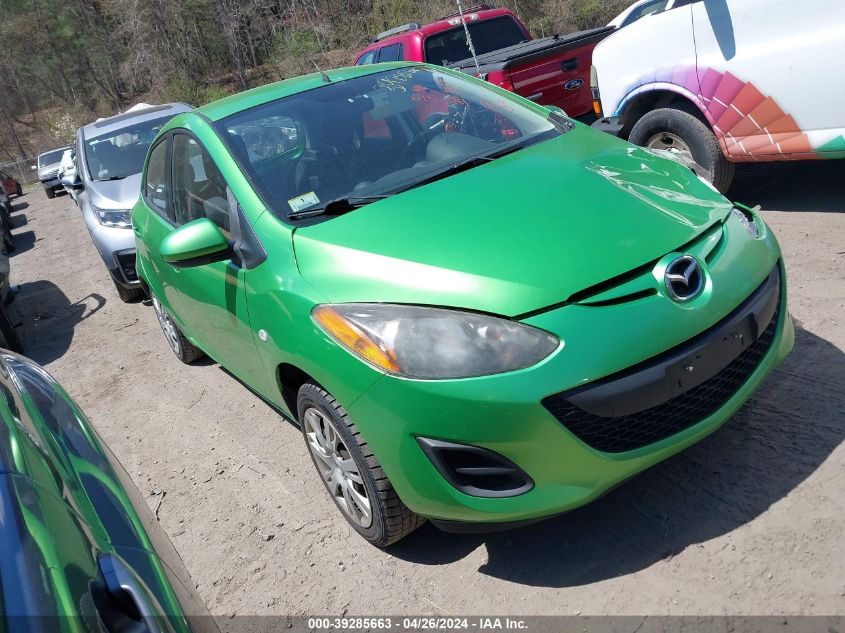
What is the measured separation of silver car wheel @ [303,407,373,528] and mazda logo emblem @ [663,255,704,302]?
1.26 metres

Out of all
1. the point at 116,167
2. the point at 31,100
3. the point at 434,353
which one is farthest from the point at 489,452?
the point at 31,100

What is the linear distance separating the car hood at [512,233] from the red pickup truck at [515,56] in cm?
417

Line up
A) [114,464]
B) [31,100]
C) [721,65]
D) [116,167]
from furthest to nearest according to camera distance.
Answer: [31,100] < [116,167] < [721,65] < [114,464]

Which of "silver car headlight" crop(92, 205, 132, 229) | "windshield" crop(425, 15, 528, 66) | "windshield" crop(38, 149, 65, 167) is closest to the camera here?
"silver car headlight" crop(92, 205, 132, 229)

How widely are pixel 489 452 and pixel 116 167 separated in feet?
24.1

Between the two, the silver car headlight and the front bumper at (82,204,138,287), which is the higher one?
the silver car headlight

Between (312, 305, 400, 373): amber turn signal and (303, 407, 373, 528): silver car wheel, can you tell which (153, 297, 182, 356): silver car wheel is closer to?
(303, 407, 373, 528): silver car wheel

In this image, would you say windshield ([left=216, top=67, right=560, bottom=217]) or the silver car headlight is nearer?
windshield ([left=216, top=67, right=560, bottom=217])

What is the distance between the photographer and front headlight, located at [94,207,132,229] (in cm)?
728

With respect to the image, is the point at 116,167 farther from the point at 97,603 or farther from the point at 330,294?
the point at 97,603

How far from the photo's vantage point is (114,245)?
7148 mm

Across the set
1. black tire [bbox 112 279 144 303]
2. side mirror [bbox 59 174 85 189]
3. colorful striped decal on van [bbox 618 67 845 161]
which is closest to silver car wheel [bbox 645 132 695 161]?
colorful striped decal on van [bbox 618 67 845 161]

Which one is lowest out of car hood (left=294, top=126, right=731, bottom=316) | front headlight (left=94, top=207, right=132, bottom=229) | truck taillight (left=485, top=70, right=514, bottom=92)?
front headlight (left=94, top=207, right=132, bottom=229)

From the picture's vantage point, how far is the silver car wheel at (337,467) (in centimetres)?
281
